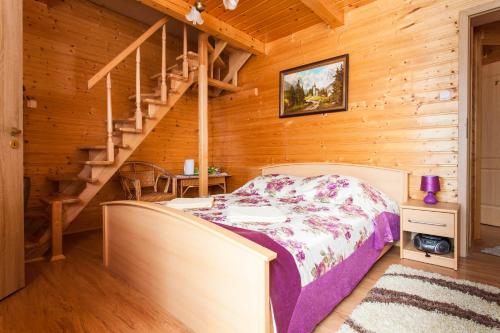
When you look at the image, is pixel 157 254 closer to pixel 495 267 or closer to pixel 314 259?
pixel 314 259

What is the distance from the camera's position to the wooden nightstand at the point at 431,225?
2121 millimetres

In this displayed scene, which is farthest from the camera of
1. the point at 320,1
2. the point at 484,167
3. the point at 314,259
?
the point at 484,167

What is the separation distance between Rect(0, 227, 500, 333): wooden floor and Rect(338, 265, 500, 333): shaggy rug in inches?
4.2

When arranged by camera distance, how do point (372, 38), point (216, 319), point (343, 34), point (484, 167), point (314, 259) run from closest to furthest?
point (216, 319) < point (314, 259) < point (372, 38) < point (343, 34) < point (484, 167)

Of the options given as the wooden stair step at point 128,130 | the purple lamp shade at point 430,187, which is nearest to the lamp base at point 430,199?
the purple lamp shade at point 430,187

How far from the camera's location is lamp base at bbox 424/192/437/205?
7.87 ft

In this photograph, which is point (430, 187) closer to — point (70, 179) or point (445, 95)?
point (445, 95)

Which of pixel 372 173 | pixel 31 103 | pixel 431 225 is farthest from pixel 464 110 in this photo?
pixel 31 103

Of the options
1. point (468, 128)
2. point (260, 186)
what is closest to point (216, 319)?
point (260, 186)

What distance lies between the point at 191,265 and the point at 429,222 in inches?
78.7

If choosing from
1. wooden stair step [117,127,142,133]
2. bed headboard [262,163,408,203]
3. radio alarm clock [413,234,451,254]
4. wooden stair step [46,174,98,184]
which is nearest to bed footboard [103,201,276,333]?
wooden stair step [46,174,98,184]

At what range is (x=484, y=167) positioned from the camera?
3.47 meters

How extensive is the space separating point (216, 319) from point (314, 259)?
0.56 metres

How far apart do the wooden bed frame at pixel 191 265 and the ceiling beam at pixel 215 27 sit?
2023mm
